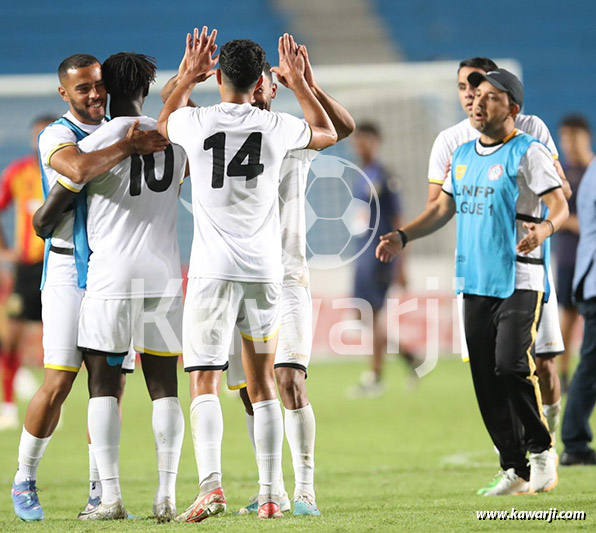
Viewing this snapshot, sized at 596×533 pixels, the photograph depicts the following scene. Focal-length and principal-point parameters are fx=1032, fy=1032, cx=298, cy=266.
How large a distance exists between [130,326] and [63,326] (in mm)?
327

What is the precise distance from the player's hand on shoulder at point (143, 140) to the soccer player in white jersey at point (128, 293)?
0.07 meters

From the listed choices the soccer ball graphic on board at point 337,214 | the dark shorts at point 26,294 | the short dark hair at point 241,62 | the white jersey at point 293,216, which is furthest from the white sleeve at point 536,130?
the soccer ball graphic on board at point 337,214

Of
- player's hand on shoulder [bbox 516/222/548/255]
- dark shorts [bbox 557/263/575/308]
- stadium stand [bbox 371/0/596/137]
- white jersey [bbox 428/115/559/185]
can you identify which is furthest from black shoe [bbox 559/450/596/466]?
stadium stand [bbox 371/0/596/137]

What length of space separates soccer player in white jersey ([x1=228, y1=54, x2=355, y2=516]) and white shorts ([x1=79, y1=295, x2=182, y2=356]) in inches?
19.2

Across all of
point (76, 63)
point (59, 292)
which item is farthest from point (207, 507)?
point (76, 63)

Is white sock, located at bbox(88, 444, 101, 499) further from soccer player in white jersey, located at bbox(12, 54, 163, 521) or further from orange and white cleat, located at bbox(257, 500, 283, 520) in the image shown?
orange and white cleat, located at bbox(257, 500, 283, 520)

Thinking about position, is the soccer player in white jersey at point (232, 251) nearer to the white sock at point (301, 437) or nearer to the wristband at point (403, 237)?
the white sock at point (301, 437)

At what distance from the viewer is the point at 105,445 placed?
4.36 meters

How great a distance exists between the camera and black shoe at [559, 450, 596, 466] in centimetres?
613

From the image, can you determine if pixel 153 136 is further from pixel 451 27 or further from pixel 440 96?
pixel 451 27

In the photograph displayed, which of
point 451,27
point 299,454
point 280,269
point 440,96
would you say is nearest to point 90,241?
point 280,269

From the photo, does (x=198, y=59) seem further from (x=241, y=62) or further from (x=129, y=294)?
(x=129, y=294)

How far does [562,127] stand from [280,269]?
5.91m

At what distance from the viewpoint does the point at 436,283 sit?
46.9ft
